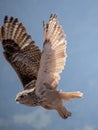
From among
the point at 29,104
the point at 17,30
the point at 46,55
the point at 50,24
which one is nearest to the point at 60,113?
the point at 29,104

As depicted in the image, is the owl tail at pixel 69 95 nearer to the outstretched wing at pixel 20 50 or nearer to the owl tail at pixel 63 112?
the owl tail at pixel 63 112

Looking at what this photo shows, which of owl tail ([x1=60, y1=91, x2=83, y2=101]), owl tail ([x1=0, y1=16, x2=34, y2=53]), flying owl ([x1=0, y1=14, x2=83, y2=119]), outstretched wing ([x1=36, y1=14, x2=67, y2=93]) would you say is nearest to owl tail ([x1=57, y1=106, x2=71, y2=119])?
flying owl ([x1=0, y1=14, x2=83, y2=119])

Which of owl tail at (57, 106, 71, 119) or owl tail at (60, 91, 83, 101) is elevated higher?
owl tail at (60, 91, 83, 101)

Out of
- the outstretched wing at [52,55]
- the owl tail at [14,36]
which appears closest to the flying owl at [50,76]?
the outstretched wing at [52,55]

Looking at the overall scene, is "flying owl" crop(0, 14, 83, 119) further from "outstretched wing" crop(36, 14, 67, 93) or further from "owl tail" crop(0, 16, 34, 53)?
"owl tail" crop(0, 16, 34, 53)

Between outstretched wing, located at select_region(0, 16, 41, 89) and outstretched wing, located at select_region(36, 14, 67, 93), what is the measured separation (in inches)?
24.2

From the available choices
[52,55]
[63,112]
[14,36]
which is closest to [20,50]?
[14,36]

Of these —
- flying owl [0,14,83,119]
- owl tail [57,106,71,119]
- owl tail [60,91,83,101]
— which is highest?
flying owl [0,14,83,119]

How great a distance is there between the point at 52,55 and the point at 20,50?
129 cm

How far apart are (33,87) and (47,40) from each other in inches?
28.9

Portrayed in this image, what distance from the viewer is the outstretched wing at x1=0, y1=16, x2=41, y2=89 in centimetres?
578

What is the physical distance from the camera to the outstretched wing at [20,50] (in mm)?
5777

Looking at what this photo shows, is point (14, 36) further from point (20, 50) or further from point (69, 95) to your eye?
point (69, 95)

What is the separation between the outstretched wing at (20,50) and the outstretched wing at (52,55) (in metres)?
0.61
